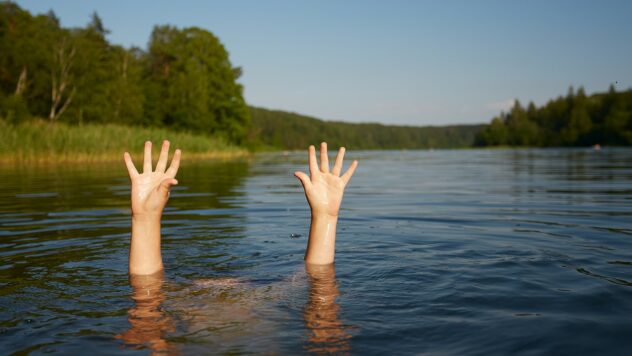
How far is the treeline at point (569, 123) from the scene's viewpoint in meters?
93.6

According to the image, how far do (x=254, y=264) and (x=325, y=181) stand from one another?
95 cm

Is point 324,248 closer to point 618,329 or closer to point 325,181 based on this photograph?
point 325,181

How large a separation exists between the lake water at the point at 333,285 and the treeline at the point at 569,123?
94.7 meters

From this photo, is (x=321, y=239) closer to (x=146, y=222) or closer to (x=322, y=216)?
(x=322, y=216)

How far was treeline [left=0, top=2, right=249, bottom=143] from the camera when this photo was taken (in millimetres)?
33844

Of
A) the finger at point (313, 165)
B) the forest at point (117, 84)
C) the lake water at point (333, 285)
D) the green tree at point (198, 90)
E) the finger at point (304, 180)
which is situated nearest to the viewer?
the lake water at point (333, 285)

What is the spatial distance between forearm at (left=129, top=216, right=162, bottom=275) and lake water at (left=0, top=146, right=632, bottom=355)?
0.16 metres

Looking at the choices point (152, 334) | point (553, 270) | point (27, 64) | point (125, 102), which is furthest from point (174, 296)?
point (125, 102)

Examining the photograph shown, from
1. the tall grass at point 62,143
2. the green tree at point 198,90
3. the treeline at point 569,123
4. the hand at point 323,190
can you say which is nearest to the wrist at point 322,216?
the hand at point 323,190

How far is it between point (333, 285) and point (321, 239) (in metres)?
0.62

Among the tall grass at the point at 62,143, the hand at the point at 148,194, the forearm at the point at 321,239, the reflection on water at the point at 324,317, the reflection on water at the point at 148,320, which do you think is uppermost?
the tall grass at the point at 62,143

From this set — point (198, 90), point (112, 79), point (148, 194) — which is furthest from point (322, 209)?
point (198, 90)

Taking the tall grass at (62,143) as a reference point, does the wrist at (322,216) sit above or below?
below

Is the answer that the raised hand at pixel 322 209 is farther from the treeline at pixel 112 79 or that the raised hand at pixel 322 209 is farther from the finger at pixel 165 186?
the treeline at pixel 112 79
